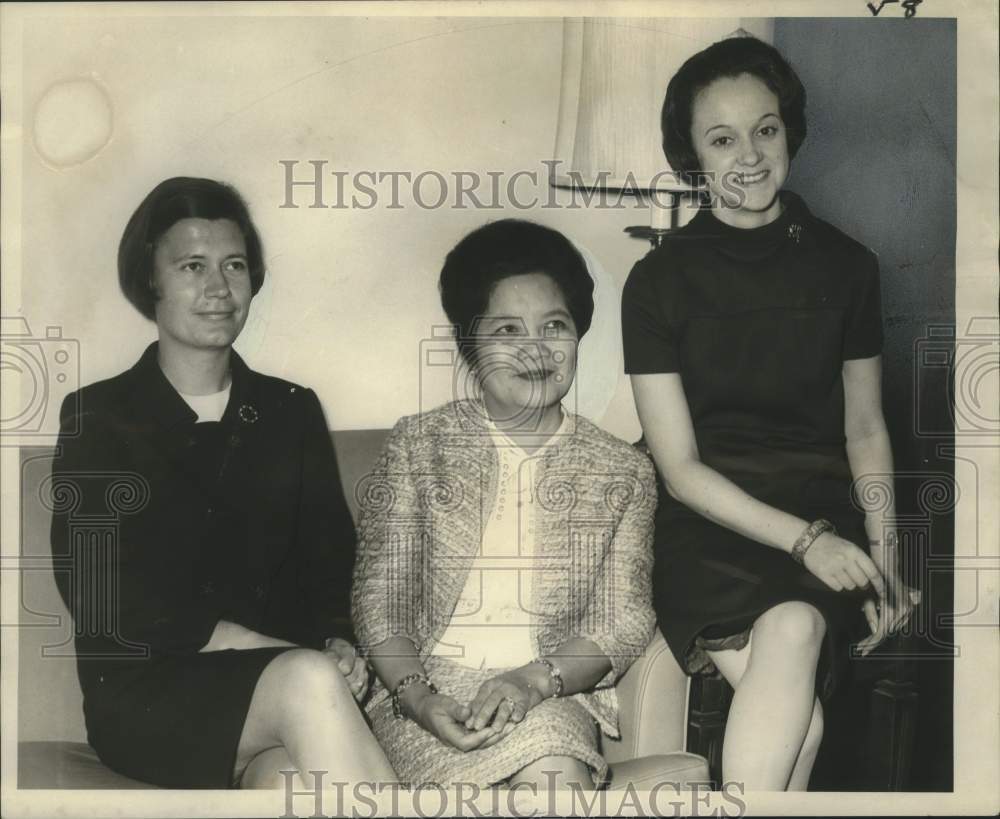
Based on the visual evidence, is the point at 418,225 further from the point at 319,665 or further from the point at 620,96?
the point at 319,665

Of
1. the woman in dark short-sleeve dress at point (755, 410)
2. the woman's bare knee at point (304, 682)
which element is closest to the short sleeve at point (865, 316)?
the woman in dark short-sleeve dress at point (755, 410)

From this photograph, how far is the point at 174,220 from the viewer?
75.4 inches

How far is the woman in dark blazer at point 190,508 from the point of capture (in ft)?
6.16

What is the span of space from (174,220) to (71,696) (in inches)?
32.2

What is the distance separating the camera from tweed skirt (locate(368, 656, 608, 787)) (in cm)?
176

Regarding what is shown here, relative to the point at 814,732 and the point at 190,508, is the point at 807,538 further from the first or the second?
the point at 190,508

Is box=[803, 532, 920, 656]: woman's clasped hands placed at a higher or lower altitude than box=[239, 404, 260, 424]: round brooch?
lower

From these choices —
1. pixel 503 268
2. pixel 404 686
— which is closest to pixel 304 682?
pixel 404 686

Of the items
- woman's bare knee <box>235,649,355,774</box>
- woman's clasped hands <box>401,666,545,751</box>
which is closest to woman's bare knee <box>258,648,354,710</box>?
woman's bare knee <box>235,649,355,774</box>

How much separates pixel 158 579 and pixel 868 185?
1.37 metres

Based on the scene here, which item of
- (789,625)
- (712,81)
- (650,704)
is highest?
(712,81)

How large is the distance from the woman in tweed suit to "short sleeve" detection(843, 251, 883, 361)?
409mm

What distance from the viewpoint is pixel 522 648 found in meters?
1.87

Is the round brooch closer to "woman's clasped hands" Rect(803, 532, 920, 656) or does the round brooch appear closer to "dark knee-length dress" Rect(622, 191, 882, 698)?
"dark knee-length dress" Rect(622, 191, 882, 698)
